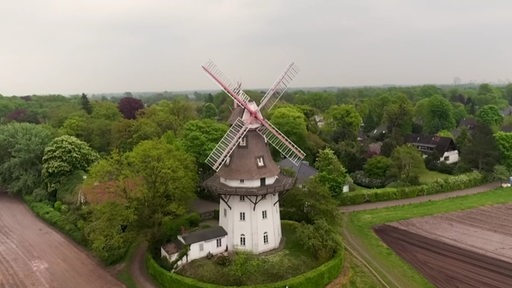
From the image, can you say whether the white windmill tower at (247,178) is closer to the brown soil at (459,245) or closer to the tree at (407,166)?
the brown soil at (459,245)

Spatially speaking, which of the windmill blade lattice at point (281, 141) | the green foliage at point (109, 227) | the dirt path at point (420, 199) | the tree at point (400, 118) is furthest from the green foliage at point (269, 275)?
the tree at point (400, 118)

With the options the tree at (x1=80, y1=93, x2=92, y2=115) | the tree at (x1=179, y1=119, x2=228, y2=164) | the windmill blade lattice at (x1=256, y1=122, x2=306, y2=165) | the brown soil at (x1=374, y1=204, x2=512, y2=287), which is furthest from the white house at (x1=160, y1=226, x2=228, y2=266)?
the tree at (x1=80, y1=93, x2=92, y2=115)

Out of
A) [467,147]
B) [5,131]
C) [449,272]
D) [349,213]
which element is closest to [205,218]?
[349,213]

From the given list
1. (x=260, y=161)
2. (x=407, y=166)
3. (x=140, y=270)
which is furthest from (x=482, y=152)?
(x=140, y=270)

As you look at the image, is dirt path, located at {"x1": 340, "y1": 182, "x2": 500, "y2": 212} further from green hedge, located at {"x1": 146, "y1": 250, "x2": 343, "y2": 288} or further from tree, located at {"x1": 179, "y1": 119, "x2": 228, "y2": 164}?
tree, located at {"x1": 179, "y1": 119, "x2": 228, "y2": 164}

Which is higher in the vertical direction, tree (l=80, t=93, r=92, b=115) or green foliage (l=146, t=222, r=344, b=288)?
tree (l=80, t=93, r=92, b=115)

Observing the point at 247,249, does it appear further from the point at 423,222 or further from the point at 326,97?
the point at 326,97

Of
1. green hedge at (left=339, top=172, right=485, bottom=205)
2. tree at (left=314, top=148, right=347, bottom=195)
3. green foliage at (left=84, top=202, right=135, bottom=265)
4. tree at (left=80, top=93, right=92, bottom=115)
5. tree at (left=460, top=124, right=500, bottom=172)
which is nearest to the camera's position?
green foliage at (left=84, top=202, right=135, bottom=265)
